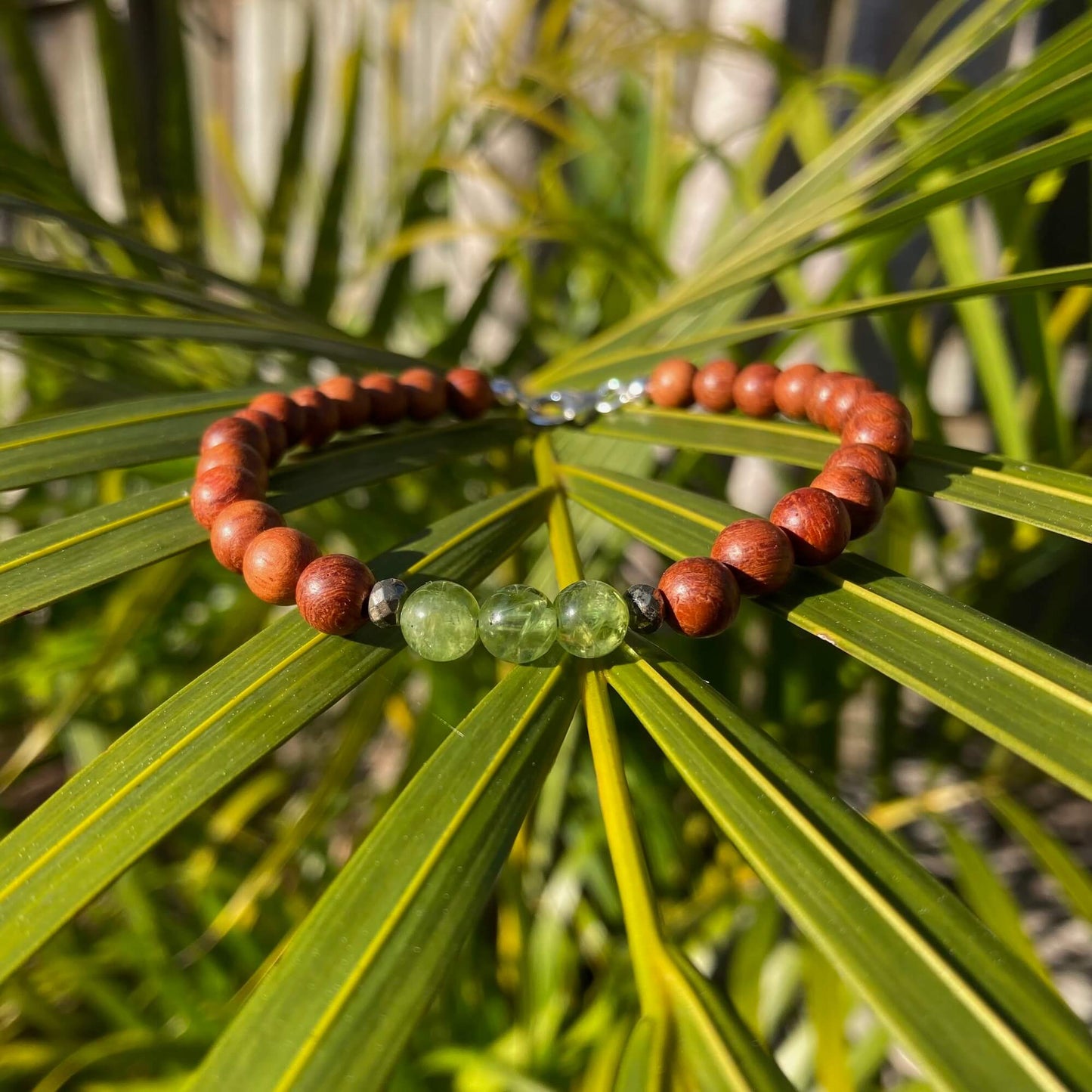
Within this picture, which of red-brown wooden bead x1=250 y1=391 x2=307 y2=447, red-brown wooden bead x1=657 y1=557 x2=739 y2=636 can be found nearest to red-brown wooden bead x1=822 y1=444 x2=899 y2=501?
red-brown wooden bead x1=657 y1=557 x2=739 y2=636

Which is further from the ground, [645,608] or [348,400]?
[348,400]

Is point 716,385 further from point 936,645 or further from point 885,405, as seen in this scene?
point 936,645

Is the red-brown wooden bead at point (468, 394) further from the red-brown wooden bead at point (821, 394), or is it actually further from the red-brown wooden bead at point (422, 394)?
the red-brown wooden bead at point (821, 394)

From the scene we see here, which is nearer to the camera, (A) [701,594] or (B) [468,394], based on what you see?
(A) [701,594]

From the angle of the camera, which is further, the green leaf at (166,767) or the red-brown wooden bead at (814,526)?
the red-brown wooden bead at (814,526)

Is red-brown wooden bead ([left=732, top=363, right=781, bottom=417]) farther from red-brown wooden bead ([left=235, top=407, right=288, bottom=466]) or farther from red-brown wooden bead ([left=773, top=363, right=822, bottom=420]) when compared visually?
red-brown wooden bead ([left=235, top=407, right=288, bottom=466])

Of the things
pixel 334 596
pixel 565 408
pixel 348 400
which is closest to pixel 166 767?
pixel 334 596

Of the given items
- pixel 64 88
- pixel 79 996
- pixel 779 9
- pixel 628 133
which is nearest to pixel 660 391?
pixel 628 133

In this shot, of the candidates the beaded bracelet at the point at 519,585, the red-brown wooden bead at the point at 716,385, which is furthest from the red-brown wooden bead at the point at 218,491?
the red-brown wooden bead at the point at 716,385
